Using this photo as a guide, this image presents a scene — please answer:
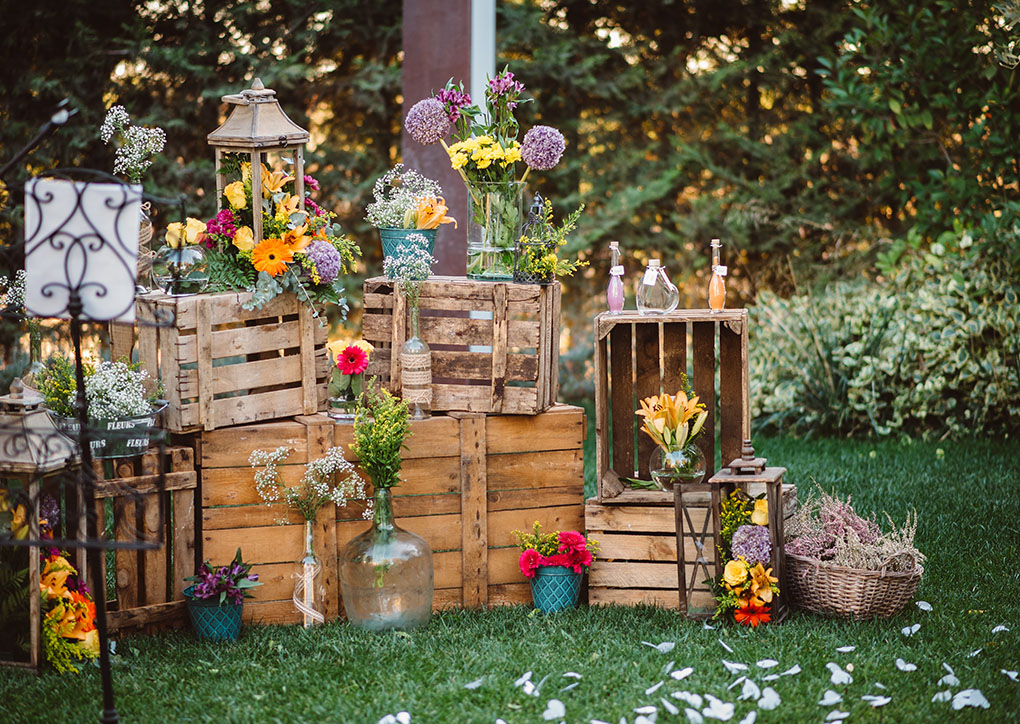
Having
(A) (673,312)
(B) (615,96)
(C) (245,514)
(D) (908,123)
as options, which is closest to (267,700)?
(C) (245,514)

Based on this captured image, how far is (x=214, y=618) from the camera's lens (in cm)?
354

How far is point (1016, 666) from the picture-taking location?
3.20 meters

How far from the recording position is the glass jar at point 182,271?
143 inches

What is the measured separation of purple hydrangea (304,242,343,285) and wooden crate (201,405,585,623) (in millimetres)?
508

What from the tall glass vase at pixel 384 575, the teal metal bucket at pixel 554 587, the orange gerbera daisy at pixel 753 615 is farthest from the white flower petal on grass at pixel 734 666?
the tall glass vase at pixel 384 575

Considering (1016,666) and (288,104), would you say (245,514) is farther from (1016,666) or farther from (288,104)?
(288,104)

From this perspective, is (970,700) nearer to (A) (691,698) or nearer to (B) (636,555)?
(A) (691,698)

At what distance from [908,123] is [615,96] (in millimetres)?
2323

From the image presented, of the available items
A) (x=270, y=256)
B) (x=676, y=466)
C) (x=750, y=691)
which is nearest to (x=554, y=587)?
(x=676, y=466)

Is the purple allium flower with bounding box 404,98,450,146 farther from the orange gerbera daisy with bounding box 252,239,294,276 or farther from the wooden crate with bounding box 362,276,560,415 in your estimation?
the orange gerbera daisy with bounding box 252,239,294,276

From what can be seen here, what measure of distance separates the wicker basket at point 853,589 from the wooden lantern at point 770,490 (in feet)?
0.27

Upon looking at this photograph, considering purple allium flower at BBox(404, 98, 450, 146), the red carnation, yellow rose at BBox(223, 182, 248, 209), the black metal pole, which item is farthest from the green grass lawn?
purple allium flower at BBox(404, 98, 450, 146)

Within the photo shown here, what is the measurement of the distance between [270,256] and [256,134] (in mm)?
405

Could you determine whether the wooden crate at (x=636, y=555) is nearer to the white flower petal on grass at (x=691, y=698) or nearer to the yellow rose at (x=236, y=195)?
the white flower petal on grass at (x=691, y=698)
